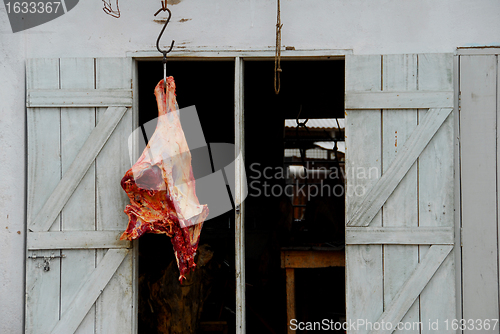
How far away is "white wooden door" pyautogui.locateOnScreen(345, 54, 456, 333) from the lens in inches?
109

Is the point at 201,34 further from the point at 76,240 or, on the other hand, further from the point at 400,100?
the point at 76,240

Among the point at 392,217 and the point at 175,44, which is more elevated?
the point at 175,44

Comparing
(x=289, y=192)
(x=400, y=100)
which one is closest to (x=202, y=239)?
(x=289, y=192)

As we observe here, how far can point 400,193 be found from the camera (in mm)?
2801

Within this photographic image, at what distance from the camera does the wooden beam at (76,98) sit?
9.21 ft

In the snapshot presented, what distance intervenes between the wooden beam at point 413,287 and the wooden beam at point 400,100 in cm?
106

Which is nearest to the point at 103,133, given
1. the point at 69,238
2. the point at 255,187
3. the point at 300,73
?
the point at 69,238

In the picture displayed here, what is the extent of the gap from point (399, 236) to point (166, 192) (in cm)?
175

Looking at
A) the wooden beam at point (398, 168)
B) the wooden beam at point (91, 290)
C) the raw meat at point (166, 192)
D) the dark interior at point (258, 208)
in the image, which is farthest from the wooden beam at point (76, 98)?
the wooden beam at point (398, 168)

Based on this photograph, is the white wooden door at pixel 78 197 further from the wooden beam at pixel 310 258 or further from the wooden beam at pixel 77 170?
the wooden beam at pixel 310 258

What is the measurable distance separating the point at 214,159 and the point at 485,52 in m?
3.69

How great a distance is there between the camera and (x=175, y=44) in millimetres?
2867

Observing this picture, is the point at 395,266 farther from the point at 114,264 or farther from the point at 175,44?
the point at 175,44

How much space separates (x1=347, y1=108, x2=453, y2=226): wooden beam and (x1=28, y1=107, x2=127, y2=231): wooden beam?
195cm
